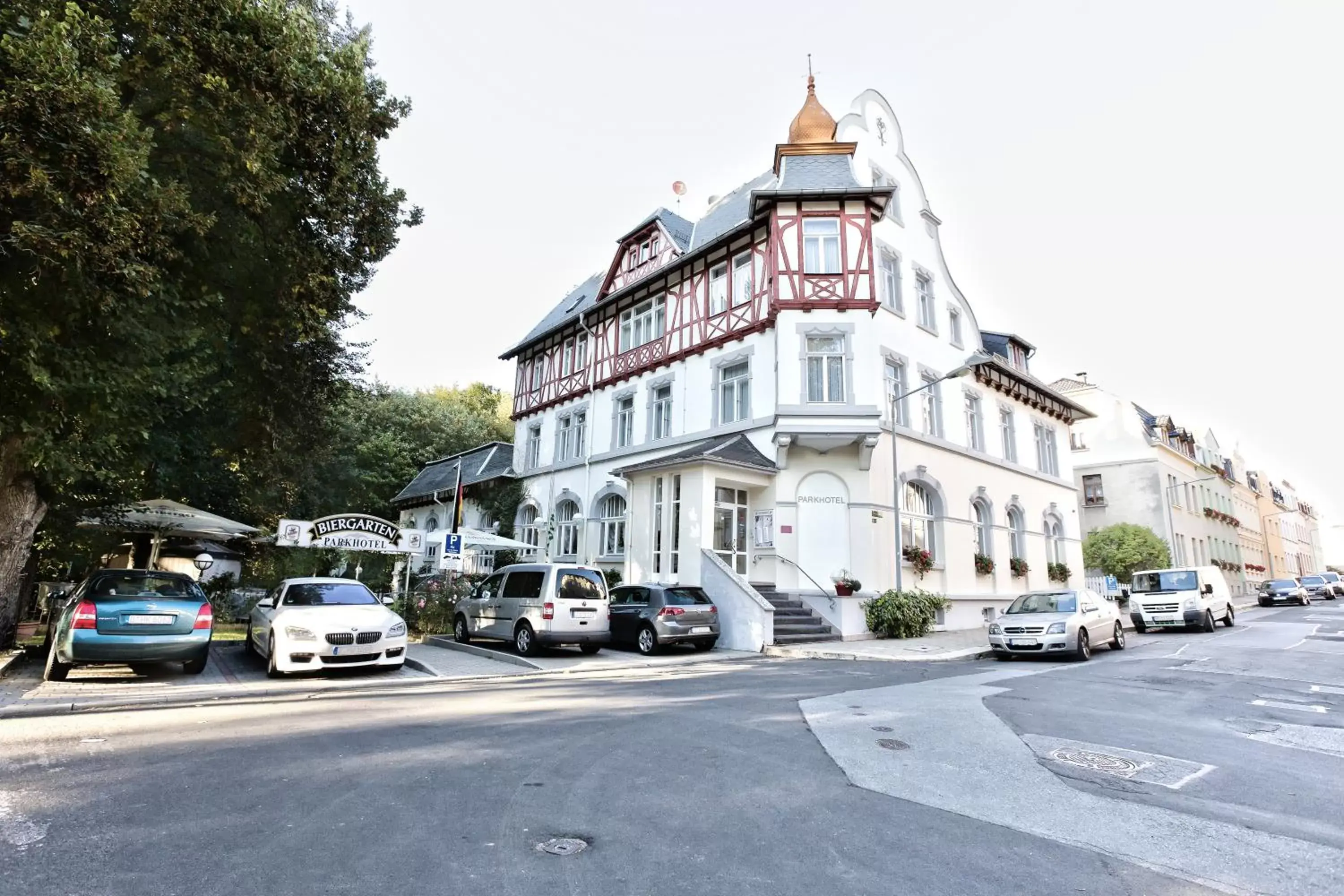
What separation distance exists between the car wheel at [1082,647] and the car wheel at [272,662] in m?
14.7

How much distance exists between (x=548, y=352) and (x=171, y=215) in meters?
21.9

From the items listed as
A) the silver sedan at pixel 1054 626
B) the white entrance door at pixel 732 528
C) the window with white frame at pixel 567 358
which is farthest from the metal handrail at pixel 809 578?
the window with white frame at pixel 567 358

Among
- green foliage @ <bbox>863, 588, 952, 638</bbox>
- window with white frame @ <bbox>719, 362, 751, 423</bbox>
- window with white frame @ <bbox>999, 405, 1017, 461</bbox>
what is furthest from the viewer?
window with white frame @ <bbox>999, 405, 1017, 461</bbox>

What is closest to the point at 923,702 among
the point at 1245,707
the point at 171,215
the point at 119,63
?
the point at 1245,707

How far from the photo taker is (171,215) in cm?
880

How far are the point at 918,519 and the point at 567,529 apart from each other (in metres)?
12.9

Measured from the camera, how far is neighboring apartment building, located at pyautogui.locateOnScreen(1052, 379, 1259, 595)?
3906cm

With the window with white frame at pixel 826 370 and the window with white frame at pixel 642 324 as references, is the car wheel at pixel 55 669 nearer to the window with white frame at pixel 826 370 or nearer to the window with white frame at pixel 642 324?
the window with white frame at pixel 826 370

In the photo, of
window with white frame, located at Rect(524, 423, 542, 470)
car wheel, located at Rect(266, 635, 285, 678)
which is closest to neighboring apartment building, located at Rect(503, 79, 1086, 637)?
window with white frame, located at Rect(524, 423, 542, 470)

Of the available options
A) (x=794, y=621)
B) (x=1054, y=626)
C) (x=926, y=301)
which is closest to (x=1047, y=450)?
(x=926, y=301)

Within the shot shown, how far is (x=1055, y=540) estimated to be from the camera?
28.1 metres

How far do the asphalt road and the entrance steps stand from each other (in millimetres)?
9605

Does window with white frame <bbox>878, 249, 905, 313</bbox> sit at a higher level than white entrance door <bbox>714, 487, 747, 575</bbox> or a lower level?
higher

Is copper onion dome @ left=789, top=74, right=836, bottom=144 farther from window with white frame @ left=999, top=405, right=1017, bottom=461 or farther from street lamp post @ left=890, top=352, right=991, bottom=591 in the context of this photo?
window with white frame @ left=999, top=405, right=1017, bottom=461
